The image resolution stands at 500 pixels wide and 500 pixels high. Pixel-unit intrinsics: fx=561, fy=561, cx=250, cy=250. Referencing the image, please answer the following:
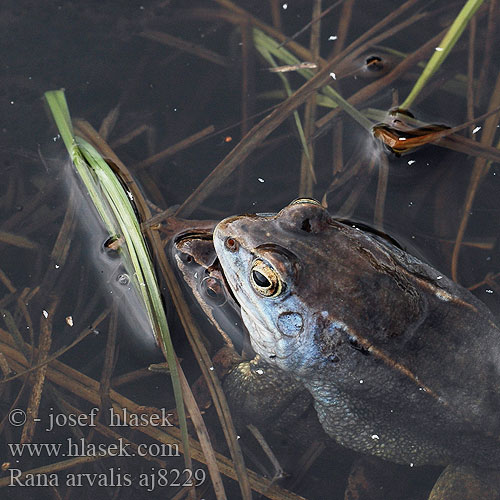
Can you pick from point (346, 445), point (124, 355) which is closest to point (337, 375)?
point (346, 445)

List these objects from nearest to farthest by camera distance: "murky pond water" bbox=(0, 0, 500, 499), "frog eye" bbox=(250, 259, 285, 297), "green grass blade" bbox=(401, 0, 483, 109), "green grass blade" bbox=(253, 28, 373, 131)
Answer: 1. "frog eye" bbox=(250, 259, 285, 297)
2. "murky pond water" bbox=(0, 0, 500, 499)
3. "green grass blade" bbox=(401, 0, 483, 109)
4. "green grass blade" bbox=(253, 28, 373, 131)

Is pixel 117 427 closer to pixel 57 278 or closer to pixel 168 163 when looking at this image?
pixel 57 278

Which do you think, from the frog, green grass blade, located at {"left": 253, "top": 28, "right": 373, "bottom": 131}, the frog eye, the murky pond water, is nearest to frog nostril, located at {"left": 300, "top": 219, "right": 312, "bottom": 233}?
the frog

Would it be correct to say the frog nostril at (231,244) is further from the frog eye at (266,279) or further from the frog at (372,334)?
the frog eye at (266,279)

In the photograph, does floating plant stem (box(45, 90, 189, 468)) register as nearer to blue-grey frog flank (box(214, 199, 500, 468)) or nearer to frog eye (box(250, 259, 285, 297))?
blue-grey frog flank (box(214, 199, 500, 468))

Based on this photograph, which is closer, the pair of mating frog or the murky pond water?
the pair of mating frog

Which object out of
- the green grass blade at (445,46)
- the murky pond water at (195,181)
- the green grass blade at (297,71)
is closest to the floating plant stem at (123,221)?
the murky pond water at (195,181)

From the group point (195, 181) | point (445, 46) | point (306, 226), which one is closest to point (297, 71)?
point (445, 46)
